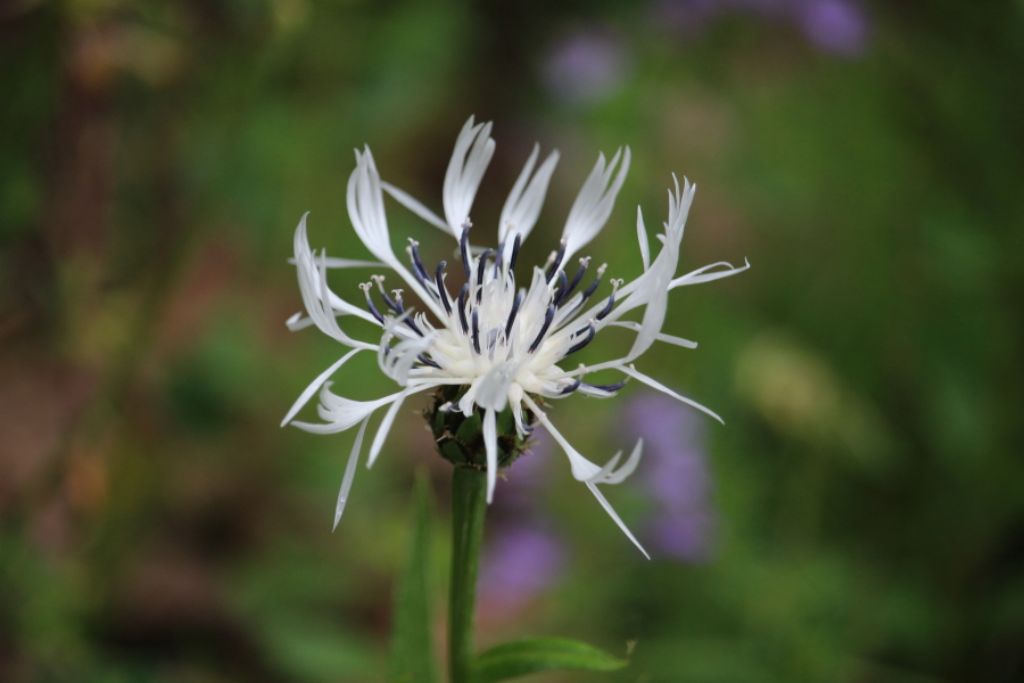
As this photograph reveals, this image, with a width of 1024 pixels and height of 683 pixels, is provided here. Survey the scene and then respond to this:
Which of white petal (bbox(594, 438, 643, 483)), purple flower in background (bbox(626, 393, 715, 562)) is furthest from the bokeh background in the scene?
white petal (bbox(594, 438, 643, 483))

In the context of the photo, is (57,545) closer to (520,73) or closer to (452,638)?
(452,638)


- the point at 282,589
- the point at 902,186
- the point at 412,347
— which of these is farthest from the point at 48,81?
the point at 902,186

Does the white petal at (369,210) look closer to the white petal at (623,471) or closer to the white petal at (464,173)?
the white petal at (464,173)

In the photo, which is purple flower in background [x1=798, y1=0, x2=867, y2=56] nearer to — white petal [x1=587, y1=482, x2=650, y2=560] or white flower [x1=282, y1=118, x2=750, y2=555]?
white flower [x1=282, y1=118, x2=750, y2=555]

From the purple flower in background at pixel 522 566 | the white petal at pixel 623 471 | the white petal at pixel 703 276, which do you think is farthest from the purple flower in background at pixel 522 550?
the white petal at pixel 623 471

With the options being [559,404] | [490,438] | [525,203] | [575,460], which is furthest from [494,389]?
[559,404]
